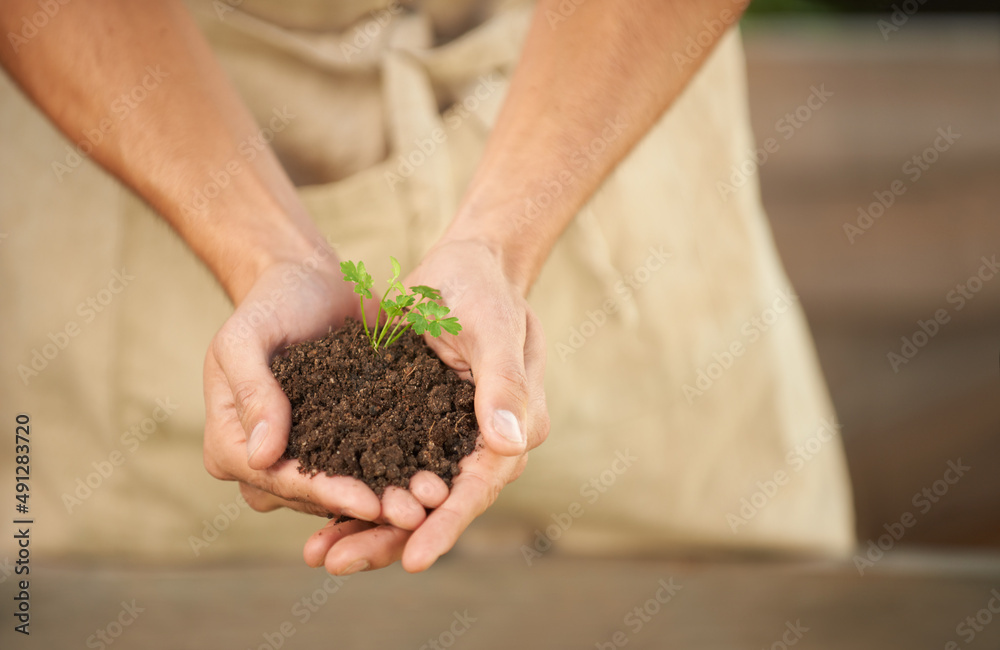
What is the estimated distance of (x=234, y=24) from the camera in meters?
1.76

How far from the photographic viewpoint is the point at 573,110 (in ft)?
5.13

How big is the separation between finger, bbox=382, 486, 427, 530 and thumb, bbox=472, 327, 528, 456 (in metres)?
0.15

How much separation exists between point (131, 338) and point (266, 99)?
2.36 ft

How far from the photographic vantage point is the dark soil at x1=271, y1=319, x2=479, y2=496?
3.66 ft

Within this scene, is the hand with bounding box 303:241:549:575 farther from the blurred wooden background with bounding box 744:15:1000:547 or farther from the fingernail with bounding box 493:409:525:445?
the blurred wooden background with bounding box 744:15:1000:547

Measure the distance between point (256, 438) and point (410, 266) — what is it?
0.91 metres

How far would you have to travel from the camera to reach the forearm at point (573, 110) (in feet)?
5.07

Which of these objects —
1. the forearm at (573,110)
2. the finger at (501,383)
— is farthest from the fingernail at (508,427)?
the forearm at (573,110)

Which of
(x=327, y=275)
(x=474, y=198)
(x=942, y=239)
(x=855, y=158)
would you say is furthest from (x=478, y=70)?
(x=942, y=239)

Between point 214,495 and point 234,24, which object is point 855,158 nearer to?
point 234,24

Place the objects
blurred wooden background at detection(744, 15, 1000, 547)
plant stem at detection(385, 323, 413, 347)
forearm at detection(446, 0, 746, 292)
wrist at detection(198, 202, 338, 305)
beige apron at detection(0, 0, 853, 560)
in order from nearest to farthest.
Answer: plant stem at detection(385, 323, 413, 347) < wrist at detection(198, 202, 338, 305) < forearm at detection(446, 0, 746, 292) < beige apron at detection(0, 0, 853, 560) < blurred wooden background at detection(744, 15, 1000, 547)

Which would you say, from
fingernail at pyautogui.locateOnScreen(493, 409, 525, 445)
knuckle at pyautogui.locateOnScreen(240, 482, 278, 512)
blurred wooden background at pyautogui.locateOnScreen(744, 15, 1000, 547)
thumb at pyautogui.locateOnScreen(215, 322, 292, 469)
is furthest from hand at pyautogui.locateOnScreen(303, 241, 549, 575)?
blurred wooden background at pyautogui.locateOnScreen(744, 15, 1000, 547)

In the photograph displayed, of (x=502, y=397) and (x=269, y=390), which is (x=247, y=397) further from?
(x=502, y=397)

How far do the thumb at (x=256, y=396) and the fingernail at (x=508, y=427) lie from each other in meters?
0.35
